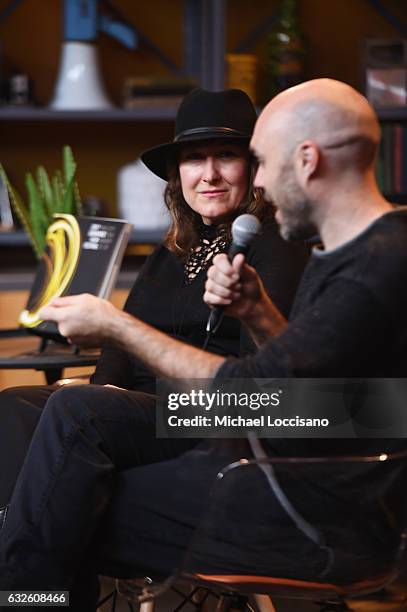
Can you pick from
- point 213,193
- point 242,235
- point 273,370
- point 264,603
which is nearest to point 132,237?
point 213,193

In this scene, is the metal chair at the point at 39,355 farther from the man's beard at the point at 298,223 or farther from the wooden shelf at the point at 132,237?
the man's beard at the point at 298,223

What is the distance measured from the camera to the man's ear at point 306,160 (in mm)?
1407

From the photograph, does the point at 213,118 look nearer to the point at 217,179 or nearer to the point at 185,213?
the point at 217,179

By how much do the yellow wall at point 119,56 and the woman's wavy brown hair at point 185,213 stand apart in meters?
1.59

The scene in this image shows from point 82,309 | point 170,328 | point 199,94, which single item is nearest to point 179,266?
point 170,328

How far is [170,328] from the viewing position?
224cm

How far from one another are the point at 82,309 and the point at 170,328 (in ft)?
2.28

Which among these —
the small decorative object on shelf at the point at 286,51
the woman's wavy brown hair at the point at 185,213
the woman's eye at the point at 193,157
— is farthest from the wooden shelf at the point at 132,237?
the woman's eye at the point at 193,157

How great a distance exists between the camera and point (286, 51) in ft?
12.3

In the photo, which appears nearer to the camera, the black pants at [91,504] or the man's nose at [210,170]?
the black pants at [91,504]

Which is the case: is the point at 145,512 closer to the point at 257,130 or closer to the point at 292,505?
the point at 292,505

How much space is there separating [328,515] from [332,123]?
524 mm

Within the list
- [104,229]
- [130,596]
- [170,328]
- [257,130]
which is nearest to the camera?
[257,130]

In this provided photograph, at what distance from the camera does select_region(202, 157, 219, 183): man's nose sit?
2.22 meters
